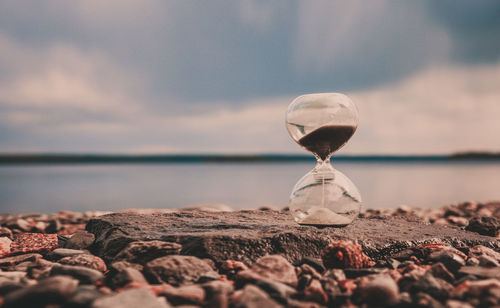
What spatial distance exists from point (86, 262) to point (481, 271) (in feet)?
8.34

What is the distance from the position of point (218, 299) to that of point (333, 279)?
0.80 m

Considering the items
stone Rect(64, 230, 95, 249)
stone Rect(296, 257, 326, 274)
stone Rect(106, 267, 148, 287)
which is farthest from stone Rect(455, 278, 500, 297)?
stone Rect(64, 230, 95, 249)

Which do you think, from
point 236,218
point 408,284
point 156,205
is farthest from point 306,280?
point 156,205

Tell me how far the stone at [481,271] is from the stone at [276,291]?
1.17 metres

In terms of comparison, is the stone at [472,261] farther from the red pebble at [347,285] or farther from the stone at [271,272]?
the stone at [271,272]

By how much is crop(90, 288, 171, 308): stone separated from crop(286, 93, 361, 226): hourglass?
5.08 ft

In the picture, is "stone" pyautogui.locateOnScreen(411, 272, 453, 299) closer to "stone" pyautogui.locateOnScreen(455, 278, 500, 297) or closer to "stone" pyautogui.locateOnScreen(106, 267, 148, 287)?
"stone" pyautogui.locateOnScreen(455, 278, 500, 297)

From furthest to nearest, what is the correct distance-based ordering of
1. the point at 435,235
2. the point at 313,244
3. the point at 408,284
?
1. the point at 435,235
2. the point at 313,244
3. the point at 408,284

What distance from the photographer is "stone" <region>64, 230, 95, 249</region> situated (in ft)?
11.6

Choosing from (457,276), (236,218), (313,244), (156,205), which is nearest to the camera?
(457,276)

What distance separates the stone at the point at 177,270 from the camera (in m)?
2.60

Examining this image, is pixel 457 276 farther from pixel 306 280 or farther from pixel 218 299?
pixel 218 299

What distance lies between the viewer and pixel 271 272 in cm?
257

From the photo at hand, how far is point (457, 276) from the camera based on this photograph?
2.77 metres
